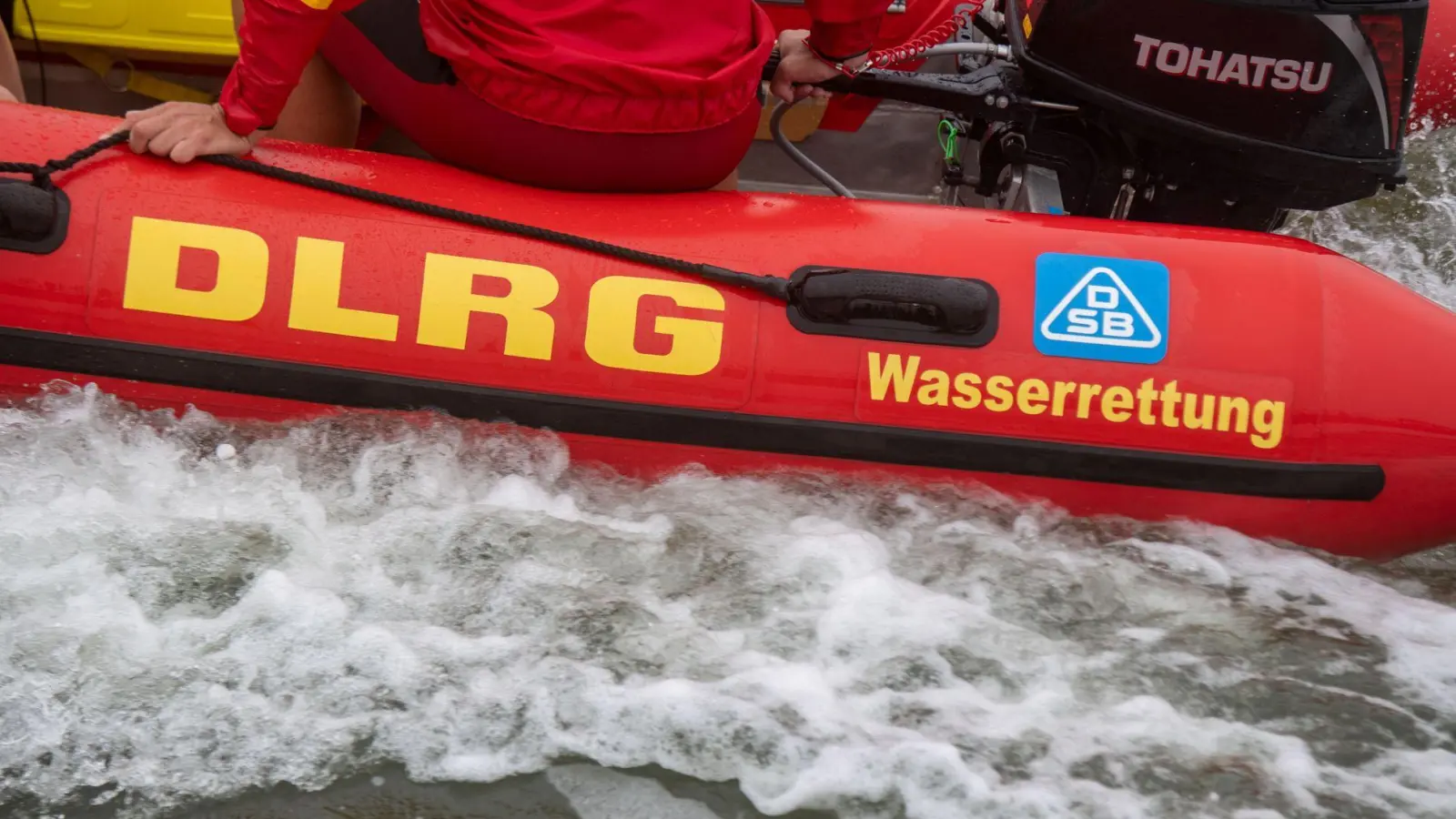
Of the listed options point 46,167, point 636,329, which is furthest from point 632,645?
point 46,167

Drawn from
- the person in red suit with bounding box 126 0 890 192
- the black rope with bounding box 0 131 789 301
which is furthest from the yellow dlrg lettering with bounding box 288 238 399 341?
the person in red suit with bounding box 126 0 890 192

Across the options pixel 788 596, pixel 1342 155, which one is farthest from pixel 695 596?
pixel 1342 155

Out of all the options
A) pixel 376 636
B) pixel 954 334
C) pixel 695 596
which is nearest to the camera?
pixel 376 636

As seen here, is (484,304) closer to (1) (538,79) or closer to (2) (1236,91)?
(1) (538,79)

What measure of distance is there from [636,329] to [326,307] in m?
0.48

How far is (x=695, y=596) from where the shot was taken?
196 cm

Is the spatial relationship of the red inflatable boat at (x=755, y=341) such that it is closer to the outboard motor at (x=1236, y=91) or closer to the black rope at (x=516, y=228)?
the black rope at (x=516, y=228)

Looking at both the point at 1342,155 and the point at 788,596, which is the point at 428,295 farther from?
the point at 1342,155

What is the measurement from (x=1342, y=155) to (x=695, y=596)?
128 centimetres

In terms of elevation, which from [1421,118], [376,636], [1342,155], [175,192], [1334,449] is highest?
[1421,118]

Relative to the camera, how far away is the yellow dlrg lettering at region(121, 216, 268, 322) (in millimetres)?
2014

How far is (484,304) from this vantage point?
80.9 inches

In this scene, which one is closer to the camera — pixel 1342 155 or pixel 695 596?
pixel 695 596

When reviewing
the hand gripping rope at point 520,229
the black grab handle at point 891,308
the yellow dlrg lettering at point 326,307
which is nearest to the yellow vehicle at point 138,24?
the hand gripping rope at point 520,229
